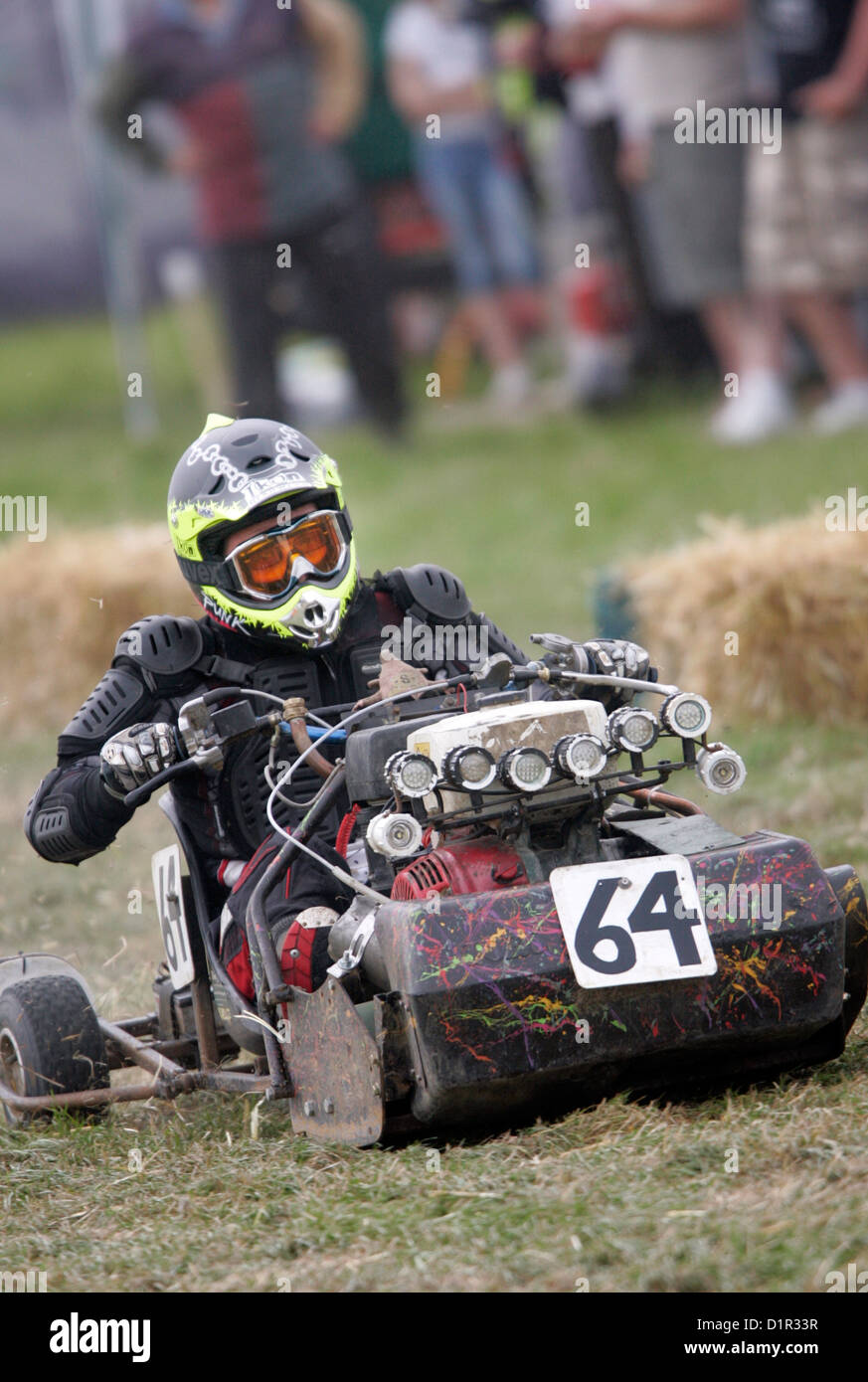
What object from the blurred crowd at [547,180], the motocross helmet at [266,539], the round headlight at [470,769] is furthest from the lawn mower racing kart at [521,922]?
the blurred crowd at [547,180]

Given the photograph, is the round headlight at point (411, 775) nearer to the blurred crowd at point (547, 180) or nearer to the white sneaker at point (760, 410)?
the blurred crowd at point (547, 180)

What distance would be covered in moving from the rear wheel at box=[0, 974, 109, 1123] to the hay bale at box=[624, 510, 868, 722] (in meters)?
3.86

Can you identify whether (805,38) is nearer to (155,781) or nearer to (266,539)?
(266,539)

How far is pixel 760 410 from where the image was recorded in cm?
1238

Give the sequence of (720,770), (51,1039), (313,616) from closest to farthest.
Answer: (720,770), (313,616), (51,1039)

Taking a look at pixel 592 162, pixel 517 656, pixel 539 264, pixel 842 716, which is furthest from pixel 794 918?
pixel 539 264

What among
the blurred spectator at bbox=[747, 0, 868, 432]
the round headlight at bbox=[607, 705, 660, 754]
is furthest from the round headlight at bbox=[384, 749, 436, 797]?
the blurred spectator at bbox=[747, 0, 868, 432]

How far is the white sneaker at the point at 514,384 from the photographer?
1569 centimetres

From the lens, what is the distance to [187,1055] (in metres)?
5.31

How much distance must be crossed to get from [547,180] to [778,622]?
9190 millimetres

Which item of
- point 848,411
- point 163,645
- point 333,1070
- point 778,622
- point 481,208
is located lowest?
point 333,1070

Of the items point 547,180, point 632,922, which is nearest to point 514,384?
point 547,180

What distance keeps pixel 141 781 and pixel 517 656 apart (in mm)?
1116

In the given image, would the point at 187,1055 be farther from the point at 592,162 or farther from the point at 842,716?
the point at 592,162
